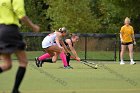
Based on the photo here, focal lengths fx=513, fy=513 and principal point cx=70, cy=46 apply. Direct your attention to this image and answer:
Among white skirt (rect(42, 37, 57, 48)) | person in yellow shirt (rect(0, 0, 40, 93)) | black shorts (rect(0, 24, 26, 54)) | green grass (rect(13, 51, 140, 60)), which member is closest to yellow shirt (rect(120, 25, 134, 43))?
green grass (rect(13, 51, 140, 60))

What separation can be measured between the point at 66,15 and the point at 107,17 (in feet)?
13.0

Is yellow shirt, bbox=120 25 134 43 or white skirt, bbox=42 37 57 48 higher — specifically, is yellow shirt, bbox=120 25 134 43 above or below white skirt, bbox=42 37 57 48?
below

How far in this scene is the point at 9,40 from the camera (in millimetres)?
7750

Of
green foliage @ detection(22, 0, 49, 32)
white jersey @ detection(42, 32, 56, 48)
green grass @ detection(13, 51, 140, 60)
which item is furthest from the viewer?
green foliage @ detection(22, 0, 49, 32)

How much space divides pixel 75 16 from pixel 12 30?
28.3 meters

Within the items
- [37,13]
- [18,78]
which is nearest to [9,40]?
[18,78]

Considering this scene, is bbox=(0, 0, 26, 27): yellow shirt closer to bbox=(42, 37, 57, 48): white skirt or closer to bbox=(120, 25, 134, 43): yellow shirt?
bbox=(42, 37, 57, 48): white skirt

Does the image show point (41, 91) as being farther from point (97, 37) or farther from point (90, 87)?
point (97, 37)

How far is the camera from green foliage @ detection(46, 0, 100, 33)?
35.8 m

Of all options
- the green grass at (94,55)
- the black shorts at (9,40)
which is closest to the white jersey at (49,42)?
the green grass at (94,55)

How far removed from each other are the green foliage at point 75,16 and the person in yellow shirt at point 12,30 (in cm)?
2755

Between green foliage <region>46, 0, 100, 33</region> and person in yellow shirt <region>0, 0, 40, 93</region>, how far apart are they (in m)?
27.6

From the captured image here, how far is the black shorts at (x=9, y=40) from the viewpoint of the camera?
25.4 feet

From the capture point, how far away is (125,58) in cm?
2269
